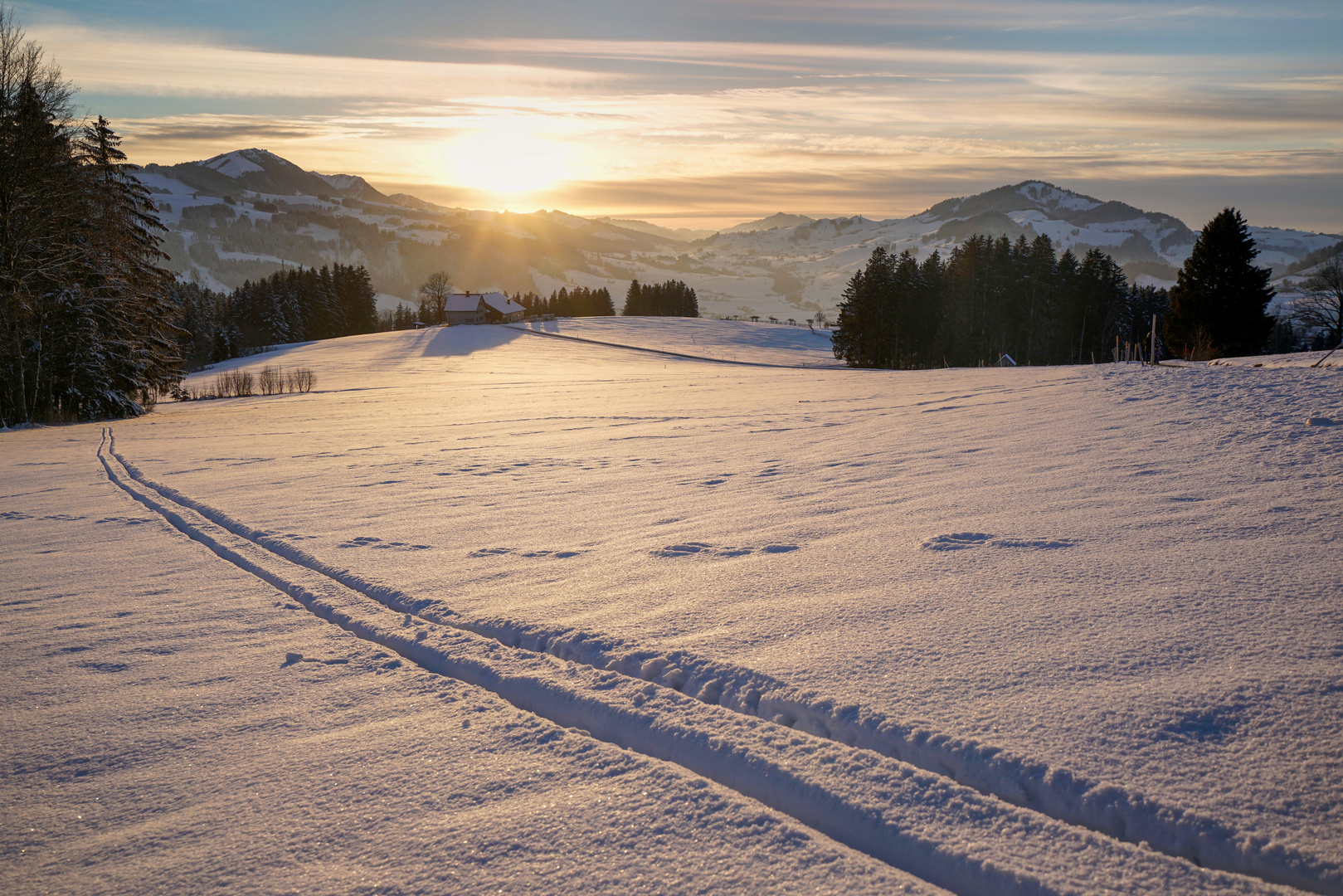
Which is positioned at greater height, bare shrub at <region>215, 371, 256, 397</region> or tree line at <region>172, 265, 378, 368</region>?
tree line at <region>172, 265, 378, 368</region>

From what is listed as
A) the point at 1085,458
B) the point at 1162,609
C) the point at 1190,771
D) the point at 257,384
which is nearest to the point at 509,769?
the point at 1190,771

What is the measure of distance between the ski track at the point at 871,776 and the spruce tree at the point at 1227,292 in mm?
41347

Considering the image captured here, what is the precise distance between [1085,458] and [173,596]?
8.95 meters

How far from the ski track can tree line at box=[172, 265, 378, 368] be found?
80.3 meters

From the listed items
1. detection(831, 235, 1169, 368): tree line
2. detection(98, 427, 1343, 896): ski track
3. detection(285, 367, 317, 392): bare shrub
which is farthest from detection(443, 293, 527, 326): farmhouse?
detection(98, 427, 1343, 896): ski track

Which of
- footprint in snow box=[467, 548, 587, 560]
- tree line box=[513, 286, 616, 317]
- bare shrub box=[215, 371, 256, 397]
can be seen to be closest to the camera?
footprint in snow box=[467, 548, 587, 560]

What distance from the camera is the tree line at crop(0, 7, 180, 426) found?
19.3m

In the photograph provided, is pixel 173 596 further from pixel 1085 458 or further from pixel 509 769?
pixel 1085 458

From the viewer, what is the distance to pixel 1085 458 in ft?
25.4

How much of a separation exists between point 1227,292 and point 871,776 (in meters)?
44.4

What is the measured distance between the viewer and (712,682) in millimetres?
3564

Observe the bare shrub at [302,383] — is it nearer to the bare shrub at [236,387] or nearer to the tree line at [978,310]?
the bare shrub at [236,387]

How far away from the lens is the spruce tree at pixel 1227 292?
35406 millimetres

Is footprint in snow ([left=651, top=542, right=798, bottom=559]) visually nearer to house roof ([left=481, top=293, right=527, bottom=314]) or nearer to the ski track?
the ski track
